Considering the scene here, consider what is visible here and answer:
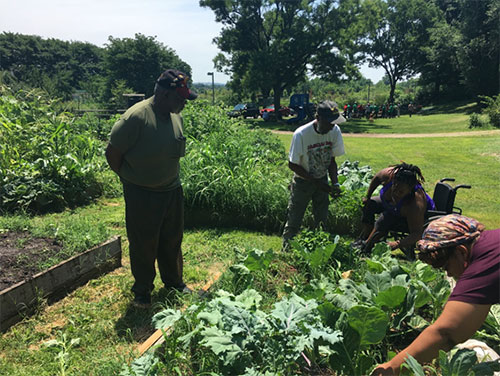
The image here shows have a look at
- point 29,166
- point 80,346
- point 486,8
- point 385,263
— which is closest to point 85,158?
point 29,166

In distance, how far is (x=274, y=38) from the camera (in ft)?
96.3

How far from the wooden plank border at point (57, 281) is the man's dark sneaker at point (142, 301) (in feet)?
2.60

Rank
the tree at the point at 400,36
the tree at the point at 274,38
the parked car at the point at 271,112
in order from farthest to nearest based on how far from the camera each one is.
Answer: the tree at the point at 400,36 → the parked car at the point at 271,112 → the tree at the point at 274,38

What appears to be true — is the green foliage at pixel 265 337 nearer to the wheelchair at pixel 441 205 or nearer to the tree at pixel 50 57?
the wheelchair at pixel 441 205

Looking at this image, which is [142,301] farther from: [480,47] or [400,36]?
[400,36]

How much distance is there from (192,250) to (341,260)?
2.14m

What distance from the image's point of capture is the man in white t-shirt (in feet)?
12.1

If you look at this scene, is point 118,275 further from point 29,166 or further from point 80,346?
point 29,166

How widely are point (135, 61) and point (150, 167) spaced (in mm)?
46509

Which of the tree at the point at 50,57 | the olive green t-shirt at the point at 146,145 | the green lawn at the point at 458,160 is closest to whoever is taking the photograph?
the olive green t-shirt at the point at 146,145

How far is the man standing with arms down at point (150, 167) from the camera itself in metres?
2.87

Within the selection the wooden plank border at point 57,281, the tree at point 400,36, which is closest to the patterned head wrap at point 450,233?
the wooden plank border at point 57,281

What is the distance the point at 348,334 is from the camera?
199cm

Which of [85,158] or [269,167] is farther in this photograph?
[85,158]
